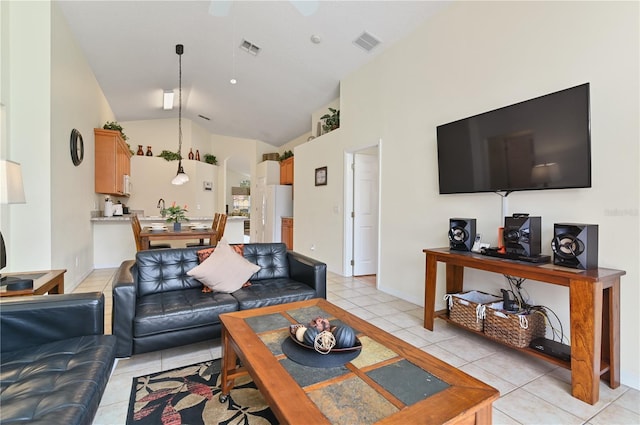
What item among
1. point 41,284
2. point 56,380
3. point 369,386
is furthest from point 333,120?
point 56,380

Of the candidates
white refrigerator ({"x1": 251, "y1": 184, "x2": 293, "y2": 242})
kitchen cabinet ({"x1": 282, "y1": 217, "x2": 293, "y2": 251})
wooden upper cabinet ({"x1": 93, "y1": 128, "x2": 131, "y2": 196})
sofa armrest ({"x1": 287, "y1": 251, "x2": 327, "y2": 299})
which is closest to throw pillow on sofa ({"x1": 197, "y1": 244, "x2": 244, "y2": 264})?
sofa armrest ({"x1": 287, "y1": 251, "x2": 327, "y2": 299})

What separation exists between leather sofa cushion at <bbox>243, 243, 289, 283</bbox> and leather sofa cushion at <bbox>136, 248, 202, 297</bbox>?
52 cm

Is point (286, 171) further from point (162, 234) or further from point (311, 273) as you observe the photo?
point (311, 273)

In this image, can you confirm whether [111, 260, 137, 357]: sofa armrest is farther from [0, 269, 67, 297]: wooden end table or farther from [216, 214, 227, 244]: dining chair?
[216, 214, 227, 244]: dining chair

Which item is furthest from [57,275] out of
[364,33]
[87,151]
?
[364,33]

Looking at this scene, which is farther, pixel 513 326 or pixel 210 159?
pixel 210 159

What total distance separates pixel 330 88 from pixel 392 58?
159cm

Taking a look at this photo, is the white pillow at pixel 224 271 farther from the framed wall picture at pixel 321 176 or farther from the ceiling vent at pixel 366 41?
the ceiling vent at pixel 366 41

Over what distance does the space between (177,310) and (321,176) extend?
3773mm

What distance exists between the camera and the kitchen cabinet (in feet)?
23.8

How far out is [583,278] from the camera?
5.80 feet

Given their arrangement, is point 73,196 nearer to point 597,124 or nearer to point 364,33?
point 364,33

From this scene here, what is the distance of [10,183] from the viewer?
181 cm

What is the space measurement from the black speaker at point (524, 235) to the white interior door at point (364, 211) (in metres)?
2.73
